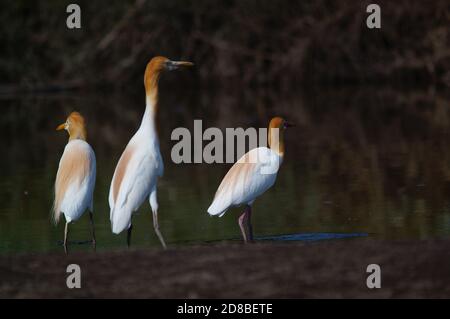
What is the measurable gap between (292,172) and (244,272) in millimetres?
7294

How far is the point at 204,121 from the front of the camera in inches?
898

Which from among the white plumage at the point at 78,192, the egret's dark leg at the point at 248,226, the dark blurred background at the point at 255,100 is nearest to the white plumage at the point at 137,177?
the white plumage at the point at 78,192

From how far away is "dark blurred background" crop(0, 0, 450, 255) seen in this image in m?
11.1

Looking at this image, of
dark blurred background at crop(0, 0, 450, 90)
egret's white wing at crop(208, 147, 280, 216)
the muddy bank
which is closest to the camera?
the muddy bank

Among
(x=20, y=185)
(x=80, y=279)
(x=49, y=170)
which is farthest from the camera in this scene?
(x=49, y=170)

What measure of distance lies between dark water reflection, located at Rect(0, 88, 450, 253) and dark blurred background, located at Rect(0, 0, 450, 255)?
3 cm

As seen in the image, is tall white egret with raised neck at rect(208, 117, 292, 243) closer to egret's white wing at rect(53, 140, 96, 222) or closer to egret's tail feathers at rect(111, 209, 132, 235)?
egret's tail feathers at rect(111, 209, 132, 235)

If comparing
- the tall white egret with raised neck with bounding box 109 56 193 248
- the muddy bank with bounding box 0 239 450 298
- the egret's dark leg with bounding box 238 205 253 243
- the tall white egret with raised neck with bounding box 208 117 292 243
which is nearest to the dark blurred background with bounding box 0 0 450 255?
the egret's dark leg with bounding box 238 205 253 243

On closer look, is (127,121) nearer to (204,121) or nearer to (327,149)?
(204,121)

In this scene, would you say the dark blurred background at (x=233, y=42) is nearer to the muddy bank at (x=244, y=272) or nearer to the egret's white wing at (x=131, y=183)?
the egret's white wing at (x=131, y=183)

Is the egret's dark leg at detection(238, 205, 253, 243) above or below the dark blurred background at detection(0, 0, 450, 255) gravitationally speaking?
below

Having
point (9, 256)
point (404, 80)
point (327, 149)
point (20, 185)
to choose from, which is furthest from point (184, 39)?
point (9, 256)

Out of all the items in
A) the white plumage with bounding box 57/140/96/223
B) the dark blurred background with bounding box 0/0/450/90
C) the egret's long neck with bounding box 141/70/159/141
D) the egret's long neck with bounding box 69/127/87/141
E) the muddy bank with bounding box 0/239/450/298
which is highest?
the dark blurred background with bounding box 0/0/450/90
